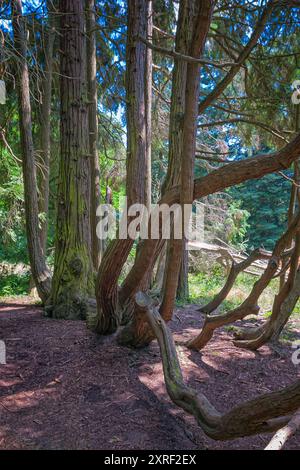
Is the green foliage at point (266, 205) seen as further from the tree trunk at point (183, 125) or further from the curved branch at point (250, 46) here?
the curved branch at point (250, 46)

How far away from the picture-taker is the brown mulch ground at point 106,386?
238 centimetres

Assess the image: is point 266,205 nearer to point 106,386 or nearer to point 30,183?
point 30,183

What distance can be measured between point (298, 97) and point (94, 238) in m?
4.10

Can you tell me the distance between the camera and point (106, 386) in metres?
3.02

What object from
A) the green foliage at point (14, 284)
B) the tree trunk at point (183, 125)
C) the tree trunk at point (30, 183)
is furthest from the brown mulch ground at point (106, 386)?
the green foliage at point (14, 284)

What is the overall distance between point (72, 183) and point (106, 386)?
2905 mm

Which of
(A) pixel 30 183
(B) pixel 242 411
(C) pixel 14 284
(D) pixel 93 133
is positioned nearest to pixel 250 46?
(B) pixel 242 411

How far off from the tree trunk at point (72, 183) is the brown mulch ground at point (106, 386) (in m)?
0.52

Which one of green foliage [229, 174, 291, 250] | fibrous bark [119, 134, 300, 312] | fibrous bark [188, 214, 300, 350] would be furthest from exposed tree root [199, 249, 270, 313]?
green foliage [229, 174, 291, 250]

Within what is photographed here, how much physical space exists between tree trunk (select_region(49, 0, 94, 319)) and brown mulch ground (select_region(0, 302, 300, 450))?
1.72 feet

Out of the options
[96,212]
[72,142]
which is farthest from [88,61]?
[96,212]

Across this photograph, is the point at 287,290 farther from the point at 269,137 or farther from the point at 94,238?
the point at 94,238

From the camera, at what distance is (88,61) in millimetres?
6324

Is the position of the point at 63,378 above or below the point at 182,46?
below
